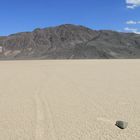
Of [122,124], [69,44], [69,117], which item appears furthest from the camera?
[69,44]

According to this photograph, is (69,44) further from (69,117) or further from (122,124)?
(122,124)

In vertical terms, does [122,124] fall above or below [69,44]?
above

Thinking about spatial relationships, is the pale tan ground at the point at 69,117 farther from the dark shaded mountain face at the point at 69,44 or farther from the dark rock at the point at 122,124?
the dark shaded mountain face at the point at 69,44

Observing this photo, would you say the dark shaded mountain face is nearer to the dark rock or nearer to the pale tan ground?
the pale tan ground

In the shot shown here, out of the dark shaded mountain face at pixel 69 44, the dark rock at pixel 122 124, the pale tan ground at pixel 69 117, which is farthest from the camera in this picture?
the dark shaded mountain face at pixel 69 44

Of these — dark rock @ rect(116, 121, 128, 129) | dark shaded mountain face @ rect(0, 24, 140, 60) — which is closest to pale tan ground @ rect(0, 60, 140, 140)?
dark rock @ rect(116, 121, 128, 129)

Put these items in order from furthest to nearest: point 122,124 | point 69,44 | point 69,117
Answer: point 69,44
point 69,117
point 122,124

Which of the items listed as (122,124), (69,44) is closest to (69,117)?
(122,124)

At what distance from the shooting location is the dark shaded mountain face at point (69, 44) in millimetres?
104688

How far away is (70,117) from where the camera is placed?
21.8ft

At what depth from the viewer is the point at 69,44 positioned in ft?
398

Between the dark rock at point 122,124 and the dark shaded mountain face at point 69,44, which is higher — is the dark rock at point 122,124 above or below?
above

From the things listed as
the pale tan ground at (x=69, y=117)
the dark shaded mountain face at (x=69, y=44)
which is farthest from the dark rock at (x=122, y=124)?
the dark shaded mountain face at (x=69, y=44)

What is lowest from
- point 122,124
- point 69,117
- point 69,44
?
point 69,44
